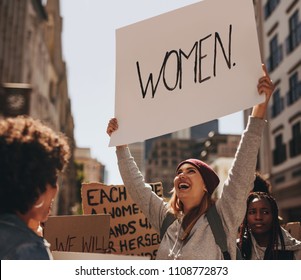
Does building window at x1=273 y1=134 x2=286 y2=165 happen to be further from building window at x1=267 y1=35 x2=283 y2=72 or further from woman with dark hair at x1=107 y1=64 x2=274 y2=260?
woman with dark hair at x1=107 y1=64 x2=274 y2=260

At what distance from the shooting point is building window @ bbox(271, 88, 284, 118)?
22375 millimetres

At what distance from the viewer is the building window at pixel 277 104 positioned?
73.4 feet

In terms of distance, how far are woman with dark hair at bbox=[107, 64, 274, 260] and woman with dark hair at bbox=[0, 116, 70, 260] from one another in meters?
0.89

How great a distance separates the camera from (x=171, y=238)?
2.35 metres

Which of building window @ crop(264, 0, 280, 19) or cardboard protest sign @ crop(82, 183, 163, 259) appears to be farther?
building window @ crop(264, 0, 280, 19)

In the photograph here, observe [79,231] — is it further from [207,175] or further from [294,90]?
[294,90]

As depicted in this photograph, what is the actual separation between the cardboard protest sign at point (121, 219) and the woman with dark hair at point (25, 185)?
5.42 feet

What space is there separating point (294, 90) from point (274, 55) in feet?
11.8

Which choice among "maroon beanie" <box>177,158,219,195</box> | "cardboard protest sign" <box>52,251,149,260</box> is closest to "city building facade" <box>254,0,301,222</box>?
"maroon beanie" <box>177,158,219,195</box>

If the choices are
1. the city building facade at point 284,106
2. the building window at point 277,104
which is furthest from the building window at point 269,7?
the building window at point 277,104

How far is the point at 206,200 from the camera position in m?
2.38

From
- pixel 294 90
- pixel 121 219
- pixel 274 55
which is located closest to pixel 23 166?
pixel 121 219
